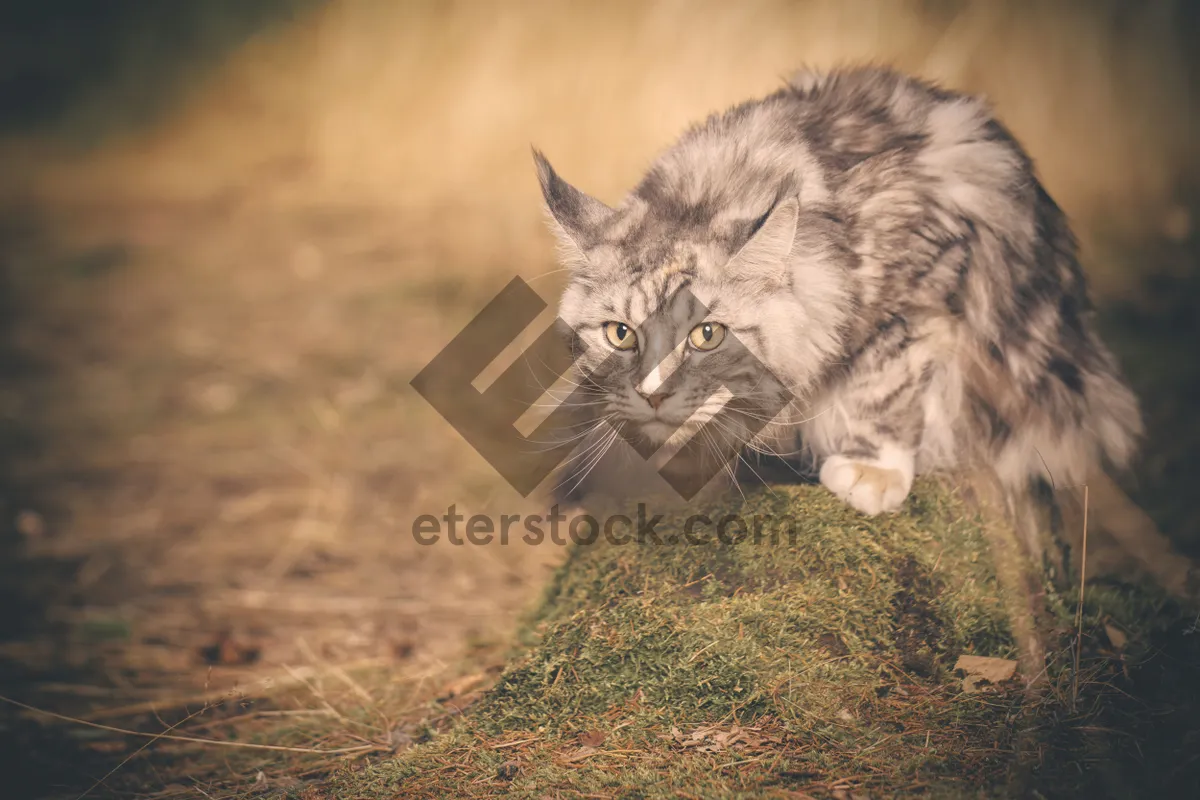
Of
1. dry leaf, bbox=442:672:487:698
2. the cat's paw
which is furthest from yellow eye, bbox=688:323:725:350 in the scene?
dry leaf, bbox=442:672:487:698

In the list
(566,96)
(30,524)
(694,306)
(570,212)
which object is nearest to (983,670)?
(694,306)

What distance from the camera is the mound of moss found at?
1.67 metres

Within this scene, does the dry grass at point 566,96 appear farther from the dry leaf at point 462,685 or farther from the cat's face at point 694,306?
the dry leaf at point 462,685

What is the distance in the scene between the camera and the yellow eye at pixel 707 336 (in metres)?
2.31

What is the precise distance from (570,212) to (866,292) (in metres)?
0.92

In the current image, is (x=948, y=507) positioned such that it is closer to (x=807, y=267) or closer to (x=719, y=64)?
(x=807, y=267)

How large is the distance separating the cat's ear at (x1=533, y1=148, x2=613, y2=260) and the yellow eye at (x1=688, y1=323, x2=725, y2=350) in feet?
1.39

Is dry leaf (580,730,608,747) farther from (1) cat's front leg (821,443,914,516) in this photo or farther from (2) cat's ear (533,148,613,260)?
(2) cat's ear (533,148,613,260)

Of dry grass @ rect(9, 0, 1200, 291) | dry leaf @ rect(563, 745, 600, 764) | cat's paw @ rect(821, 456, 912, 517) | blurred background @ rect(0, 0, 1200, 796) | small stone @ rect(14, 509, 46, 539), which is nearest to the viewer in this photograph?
dry leaf @ rect(563, 745, 600, 764)

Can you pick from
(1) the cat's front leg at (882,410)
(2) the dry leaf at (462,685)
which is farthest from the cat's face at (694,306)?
(2) the dry leaf at (462,685)

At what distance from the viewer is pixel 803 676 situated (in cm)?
189

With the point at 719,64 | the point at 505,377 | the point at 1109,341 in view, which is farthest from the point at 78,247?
the point at 1109,341

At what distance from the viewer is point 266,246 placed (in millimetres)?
6770

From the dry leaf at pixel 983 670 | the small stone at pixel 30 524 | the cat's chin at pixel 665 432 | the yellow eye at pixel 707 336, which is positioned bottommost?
the dry leaf at pixel 983 670
